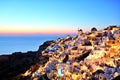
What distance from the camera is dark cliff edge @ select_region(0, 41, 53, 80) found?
9530 centimetres

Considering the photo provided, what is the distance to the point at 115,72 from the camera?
157 feet

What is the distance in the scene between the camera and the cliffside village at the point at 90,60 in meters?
50.7

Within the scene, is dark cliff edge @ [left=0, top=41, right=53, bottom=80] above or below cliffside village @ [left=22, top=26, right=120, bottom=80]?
below

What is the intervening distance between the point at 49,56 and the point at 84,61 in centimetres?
2732

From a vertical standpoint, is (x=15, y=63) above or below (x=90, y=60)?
below

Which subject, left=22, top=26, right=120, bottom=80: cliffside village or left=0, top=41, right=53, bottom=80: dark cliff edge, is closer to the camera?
left=22, top=26, right=120, bottom=80: cliffside village

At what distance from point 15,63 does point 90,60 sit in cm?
6016

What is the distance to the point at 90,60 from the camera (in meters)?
56.4

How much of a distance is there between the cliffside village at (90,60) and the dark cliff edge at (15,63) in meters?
27.5

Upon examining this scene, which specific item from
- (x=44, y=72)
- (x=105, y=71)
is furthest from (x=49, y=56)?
(x=105, y=71)

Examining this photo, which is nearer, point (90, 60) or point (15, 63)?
point (90, 60)

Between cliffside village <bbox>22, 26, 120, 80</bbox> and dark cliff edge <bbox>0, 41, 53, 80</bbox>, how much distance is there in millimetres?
27460

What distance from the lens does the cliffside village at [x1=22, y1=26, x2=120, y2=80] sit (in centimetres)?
5073

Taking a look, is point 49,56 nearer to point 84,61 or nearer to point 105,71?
point 84,61
